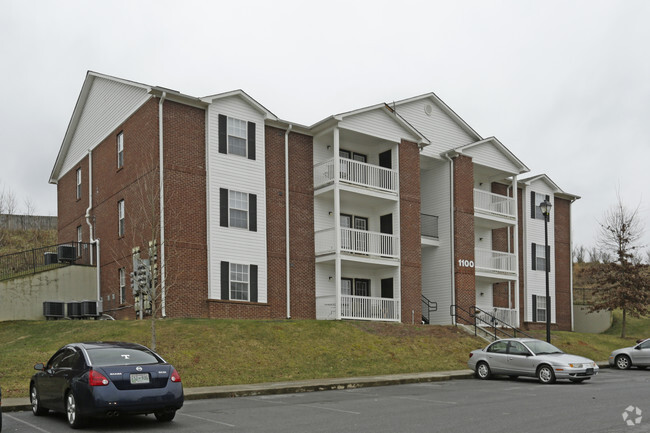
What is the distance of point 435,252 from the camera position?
110 feet

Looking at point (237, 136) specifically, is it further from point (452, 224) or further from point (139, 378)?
point (139, 378)

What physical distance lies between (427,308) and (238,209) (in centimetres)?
1152

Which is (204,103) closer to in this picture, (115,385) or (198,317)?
(198,317)

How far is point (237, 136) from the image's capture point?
88.9 ft

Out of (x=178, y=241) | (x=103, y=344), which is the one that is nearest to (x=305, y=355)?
(x=178, y=241)

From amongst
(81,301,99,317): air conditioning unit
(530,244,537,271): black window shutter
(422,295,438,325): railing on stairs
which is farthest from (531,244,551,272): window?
(81,301,99,317): air conditioning unit

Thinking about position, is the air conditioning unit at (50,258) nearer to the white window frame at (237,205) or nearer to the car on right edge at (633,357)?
the white window frame at (237,205)

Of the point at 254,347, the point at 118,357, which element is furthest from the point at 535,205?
the point at 118,357

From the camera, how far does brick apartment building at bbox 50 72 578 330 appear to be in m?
25.6

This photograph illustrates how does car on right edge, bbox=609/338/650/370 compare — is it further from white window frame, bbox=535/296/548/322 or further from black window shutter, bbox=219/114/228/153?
black window shutter, bbox=219/114/228/153

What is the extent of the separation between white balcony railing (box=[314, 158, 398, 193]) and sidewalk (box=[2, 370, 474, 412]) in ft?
32.8

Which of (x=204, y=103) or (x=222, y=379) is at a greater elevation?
(x=204, y=103)

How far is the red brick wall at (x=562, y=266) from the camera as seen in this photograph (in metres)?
40.6

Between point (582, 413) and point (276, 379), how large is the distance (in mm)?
8807
